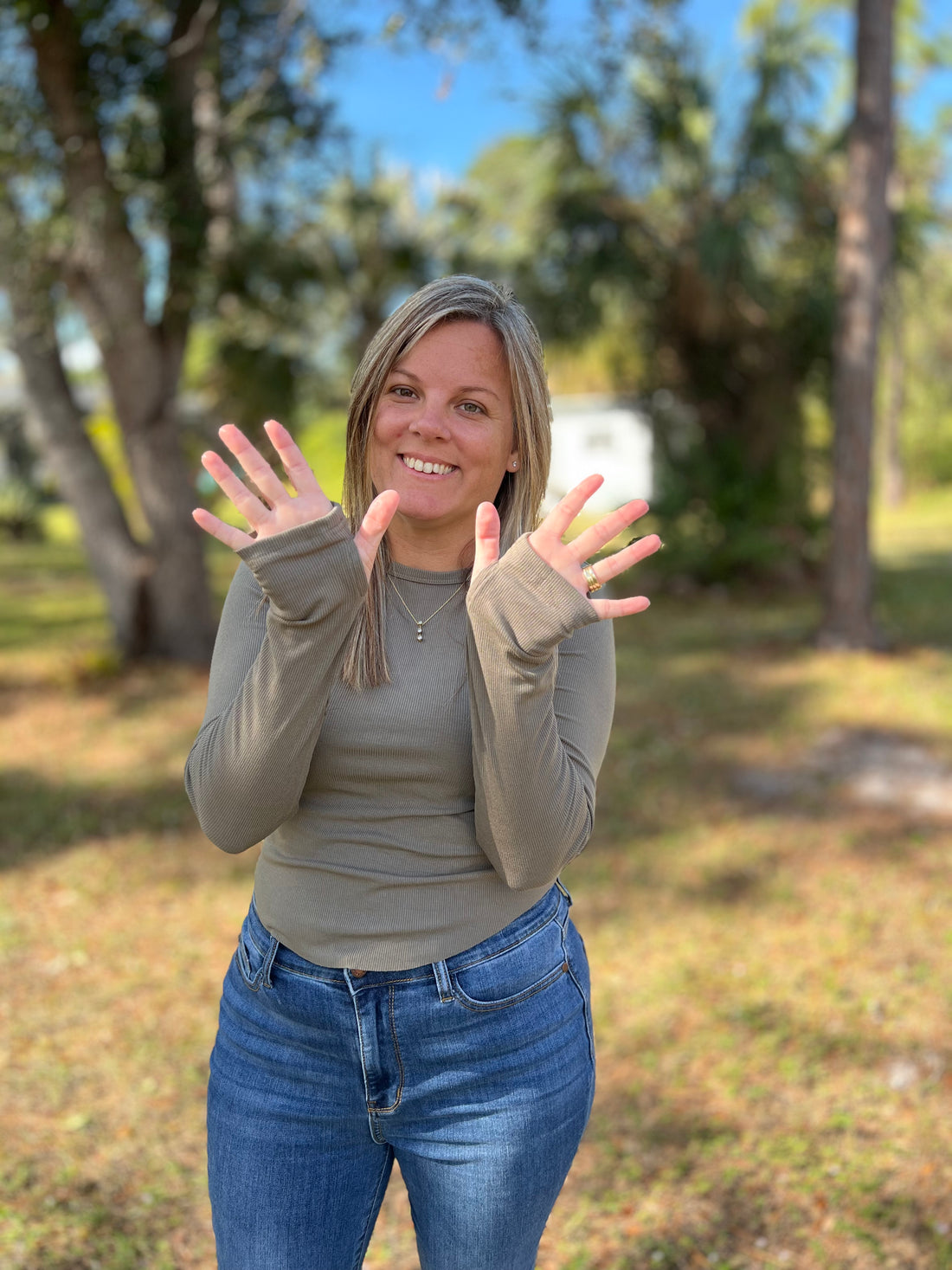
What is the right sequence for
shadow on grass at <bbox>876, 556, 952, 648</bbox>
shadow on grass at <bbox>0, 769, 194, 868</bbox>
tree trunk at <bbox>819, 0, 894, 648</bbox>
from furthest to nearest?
shadow on grass at <bbox>876, 556, 952, 648</bbox> < tree trunk at <bbox>819, 0, 894, 648</bbox> < shadow on grass at <bbox>0, 769, 194, 868</bbox>

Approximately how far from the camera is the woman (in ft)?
4.81

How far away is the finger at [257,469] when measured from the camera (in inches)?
50.8

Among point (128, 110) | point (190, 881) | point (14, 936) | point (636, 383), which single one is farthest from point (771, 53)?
point (14, 936)

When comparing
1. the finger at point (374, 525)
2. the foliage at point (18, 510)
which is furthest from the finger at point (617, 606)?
the foliage at point (18, 510)

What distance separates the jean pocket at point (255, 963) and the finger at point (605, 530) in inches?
29.2

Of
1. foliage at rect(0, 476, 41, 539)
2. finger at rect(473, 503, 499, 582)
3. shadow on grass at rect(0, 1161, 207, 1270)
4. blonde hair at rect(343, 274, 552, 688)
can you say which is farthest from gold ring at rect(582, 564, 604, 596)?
foliage at rect(0, 476, 41, 539)

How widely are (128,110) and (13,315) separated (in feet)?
5.19

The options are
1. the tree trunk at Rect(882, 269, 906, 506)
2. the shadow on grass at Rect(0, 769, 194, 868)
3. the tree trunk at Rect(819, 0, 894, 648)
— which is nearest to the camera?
the shadow on grass at Rect(0, 769, 194, 868)

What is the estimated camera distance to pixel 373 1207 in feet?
5.42

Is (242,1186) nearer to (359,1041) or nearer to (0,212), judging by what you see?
(359,1041)

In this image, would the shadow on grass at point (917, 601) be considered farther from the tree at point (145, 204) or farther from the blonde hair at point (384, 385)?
the blonde hair at point (384, 385)

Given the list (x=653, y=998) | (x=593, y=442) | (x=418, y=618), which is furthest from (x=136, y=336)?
(x=593, y=442)

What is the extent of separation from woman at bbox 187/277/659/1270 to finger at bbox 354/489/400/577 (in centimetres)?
12

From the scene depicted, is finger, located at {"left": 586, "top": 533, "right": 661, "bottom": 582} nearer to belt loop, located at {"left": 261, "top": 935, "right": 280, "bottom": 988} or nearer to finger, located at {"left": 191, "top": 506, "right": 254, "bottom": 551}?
finger, located at {"left": 191, "top": 506, "right": 254, "bottom": 551}
